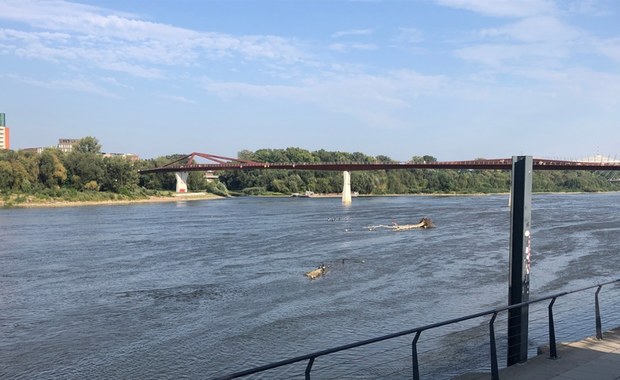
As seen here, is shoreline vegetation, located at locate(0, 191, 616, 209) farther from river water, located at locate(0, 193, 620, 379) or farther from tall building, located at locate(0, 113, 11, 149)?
tall building, located at locate(0, 113, 11, 149)

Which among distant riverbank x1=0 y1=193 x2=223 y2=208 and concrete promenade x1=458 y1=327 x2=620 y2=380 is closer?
concrete promenade x1=458 y1=327 x2=620 y2=380

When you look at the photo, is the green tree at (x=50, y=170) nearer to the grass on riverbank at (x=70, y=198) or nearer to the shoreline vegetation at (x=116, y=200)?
the grass on riverbank at (x=70, y=198)

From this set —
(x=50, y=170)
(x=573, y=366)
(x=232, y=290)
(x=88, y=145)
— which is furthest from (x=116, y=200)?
(x=573, y=366)

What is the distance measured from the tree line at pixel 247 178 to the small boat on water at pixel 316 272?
5569 cm

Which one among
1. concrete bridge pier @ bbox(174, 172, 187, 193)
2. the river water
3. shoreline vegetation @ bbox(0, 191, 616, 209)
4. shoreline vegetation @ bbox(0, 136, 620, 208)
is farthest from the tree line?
the river water

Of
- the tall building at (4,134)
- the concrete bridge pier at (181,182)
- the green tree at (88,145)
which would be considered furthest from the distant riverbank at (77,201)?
the tall building at (4,134)

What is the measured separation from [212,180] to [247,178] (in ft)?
27.1

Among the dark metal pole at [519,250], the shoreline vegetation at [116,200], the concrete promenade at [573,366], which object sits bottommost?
the shoreline vegetation at [116,200]

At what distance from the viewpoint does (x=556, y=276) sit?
20.2 meters

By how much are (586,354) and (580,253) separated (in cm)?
2091

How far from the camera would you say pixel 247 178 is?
11112 cm

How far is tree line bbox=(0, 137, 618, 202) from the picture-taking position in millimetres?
72644

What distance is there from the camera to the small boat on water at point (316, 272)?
20.6 metres

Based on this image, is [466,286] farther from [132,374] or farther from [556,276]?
[132,374]
